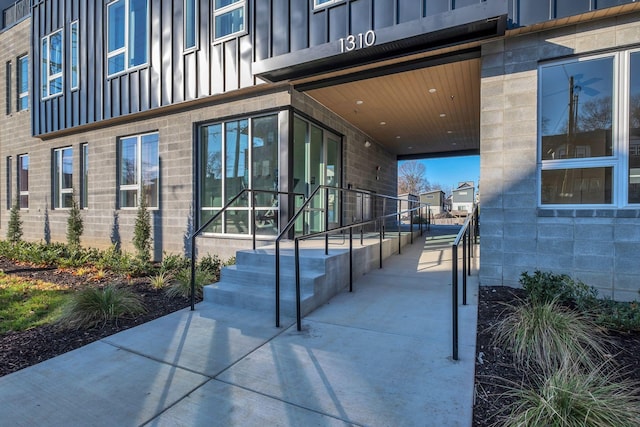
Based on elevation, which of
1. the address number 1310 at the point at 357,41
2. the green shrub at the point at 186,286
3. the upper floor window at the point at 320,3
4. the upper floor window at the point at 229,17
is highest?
the upper floor window at the point at 229,17

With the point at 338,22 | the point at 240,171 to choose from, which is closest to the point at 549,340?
the point at 338,22

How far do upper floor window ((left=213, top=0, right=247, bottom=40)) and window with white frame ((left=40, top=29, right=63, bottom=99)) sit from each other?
602 centimetres

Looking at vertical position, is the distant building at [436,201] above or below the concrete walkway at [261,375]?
above

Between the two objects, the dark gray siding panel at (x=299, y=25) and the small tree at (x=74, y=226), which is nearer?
the dark gray siding panel at (x=299, y=25)

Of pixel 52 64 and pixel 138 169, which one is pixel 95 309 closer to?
pixel 138 169

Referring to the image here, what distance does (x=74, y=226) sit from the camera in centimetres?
940

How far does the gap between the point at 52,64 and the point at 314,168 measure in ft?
28.5

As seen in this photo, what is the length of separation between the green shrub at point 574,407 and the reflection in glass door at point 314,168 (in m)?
4.89

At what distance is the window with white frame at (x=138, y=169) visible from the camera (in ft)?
27.7

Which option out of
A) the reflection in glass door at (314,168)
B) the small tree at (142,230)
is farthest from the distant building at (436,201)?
the small tree at (142,230)

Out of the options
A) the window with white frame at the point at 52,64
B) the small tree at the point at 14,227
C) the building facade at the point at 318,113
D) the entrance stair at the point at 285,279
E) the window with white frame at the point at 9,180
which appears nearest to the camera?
the entrance stair at the point at 285,279

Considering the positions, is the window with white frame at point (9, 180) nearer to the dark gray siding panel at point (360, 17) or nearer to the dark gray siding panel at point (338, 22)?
the dark gray siding panel at point (338, 22)

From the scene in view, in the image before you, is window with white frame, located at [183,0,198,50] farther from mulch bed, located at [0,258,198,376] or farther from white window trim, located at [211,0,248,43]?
mulch bed, located at [0,258,198,376]

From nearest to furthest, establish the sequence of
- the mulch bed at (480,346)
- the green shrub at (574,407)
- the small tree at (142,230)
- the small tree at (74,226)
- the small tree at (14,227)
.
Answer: the green shrub at (574,407)
the mulch bed at (480,346)
the small tree at (142,230)
the small tree at (74,226)
the small tree at (14,227)
